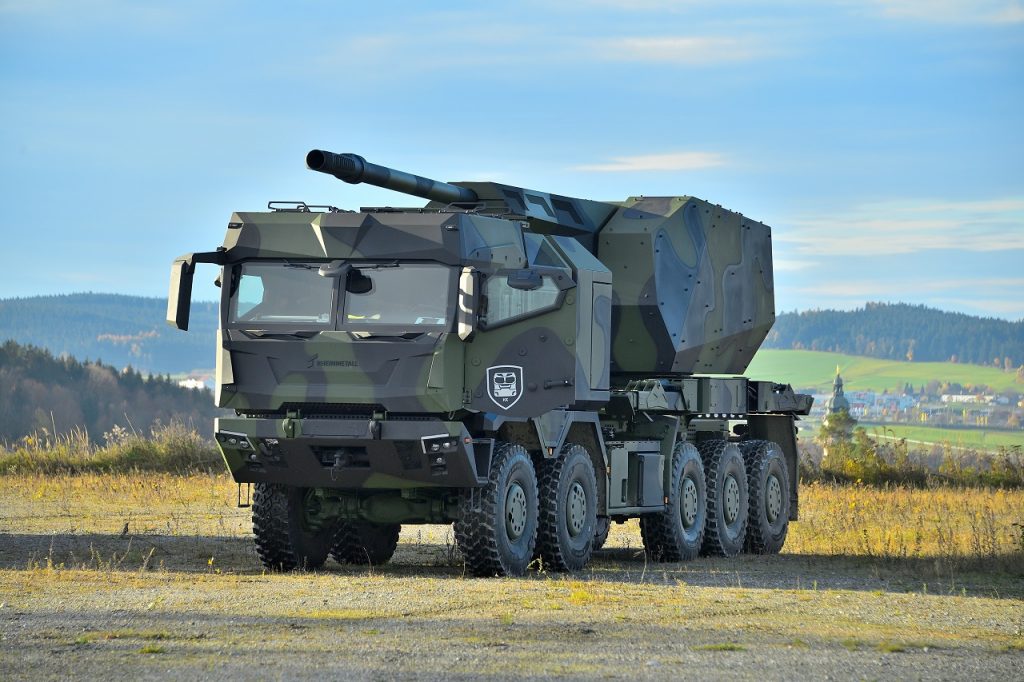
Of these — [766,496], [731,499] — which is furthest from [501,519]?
[766,496]

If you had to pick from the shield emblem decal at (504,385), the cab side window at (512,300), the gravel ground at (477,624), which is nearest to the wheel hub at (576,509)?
the gravel ground at (477,624)

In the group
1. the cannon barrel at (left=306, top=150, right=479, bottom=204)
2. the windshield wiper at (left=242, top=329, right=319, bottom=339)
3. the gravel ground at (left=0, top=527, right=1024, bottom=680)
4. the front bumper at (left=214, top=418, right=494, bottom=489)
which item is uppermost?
the cannon barrel at (left=306, top=150, right=479, bottom=204)

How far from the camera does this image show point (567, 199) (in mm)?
19688

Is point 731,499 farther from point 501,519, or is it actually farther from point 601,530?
point 501,519

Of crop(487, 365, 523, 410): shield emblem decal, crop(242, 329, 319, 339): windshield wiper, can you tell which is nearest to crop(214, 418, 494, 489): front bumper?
crop(487, 365, 523, 410): shield emblem decal

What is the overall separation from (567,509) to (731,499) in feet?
16.3

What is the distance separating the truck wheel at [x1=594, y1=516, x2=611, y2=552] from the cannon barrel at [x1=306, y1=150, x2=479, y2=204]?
12.5 ft

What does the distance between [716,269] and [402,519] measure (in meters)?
6.99

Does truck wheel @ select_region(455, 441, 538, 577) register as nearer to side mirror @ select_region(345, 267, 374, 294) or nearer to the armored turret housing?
side mirror @ select_region(345, 267, 374, 294)

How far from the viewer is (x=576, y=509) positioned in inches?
669

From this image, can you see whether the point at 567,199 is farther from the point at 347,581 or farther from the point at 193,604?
the point at 193,604

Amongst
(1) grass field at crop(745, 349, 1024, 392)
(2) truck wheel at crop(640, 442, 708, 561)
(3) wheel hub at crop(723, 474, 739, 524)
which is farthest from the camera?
(1) grass field at crop(745, 349, 1024, 392)

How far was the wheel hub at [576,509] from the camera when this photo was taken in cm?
1681

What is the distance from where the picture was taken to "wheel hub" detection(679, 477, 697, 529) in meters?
19.7
